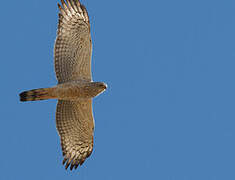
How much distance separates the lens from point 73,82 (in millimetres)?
13180

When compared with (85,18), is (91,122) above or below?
below

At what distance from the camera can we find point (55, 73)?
43.2 feet

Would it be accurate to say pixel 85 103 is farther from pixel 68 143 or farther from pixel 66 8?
pixel 66 8

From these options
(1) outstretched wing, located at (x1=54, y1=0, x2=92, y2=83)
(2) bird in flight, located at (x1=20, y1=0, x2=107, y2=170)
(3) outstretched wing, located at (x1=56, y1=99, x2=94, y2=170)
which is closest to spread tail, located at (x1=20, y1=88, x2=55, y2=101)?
(2) bird in flight, located at (x1=20, y1=0, x2=107, y2=170)

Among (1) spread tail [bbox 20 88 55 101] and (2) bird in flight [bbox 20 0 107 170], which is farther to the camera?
(2) bird in flight [bbox 20 0 107 170]

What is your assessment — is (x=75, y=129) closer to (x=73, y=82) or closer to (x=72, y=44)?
(x=73, y=82)

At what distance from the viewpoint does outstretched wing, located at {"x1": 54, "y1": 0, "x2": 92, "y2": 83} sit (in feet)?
43.3

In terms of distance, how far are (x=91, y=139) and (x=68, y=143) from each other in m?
0.66

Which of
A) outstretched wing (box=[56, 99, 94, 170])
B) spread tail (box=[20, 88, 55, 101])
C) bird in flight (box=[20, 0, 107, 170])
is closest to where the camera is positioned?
spread tail (box=[20, 88, 55, 101])

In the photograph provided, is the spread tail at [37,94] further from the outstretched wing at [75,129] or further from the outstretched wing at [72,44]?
the outstretched wing at [75,129]

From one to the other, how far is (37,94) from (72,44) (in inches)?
66.8

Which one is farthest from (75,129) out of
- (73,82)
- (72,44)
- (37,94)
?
(72,44)

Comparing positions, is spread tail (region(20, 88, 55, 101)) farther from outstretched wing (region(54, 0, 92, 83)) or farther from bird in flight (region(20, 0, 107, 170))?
outstretched wing (region(54, 0, 92, 83))

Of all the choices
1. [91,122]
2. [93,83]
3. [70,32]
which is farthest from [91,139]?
[70,32]
